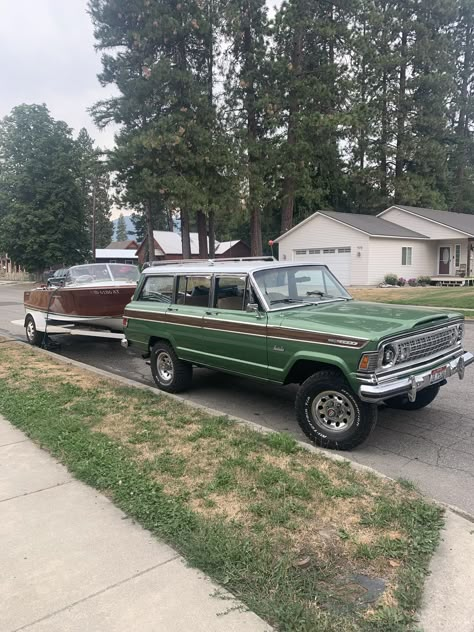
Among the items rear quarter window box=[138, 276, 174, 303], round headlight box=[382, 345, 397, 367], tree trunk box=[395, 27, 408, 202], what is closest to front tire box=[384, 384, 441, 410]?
round headlight box=[382, 345, 397, 367]

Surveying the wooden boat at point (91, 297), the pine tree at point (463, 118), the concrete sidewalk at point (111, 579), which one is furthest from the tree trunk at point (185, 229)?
the pine tree at point (463, 118)

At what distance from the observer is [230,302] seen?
5938 millimetres

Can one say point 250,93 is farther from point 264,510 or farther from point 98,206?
point 98,206

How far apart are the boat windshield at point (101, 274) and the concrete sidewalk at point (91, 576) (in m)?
6.57

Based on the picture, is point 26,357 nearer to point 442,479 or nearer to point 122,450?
point 122,450

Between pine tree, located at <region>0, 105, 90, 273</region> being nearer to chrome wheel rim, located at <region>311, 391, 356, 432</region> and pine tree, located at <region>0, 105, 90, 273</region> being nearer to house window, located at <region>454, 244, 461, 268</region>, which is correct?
house window, located at <region>454, 244, 461, 268</region>

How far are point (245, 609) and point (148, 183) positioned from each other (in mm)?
24734

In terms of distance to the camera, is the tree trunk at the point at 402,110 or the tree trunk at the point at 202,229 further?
the tree trunk at the point at 402,110

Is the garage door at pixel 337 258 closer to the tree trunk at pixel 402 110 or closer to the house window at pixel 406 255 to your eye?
the house window at pixel 406 255

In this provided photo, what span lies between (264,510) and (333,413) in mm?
1591

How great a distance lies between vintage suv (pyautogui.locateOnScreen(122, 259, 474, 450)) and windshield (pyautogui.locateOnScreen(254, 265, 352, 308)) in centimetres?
1

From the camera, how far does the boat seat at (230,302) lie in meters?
5.79

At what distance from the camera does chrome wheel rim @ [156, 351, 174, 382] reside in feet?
A: 22.5

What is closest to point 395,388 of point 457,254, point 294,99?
point 294,99
